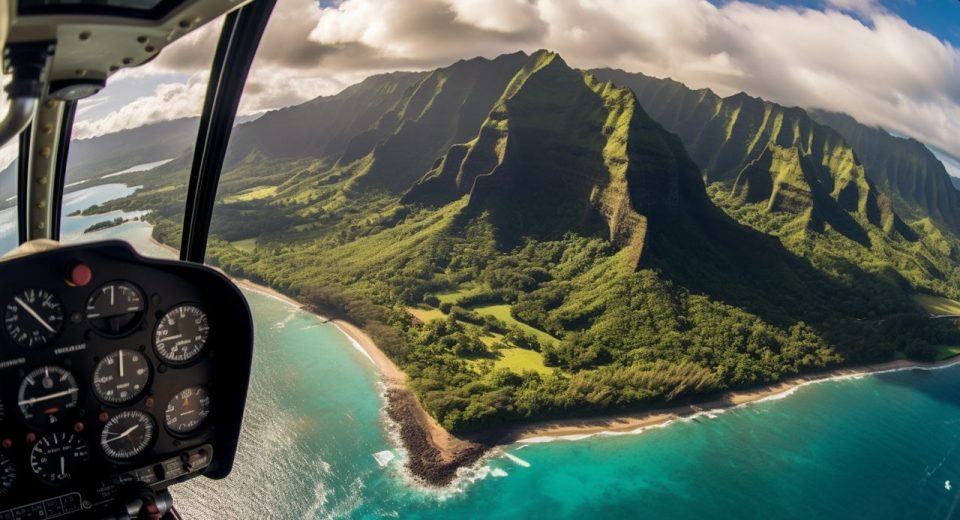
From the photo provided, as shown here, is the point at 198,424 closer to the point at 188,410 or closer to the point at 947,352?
the point at 188,410

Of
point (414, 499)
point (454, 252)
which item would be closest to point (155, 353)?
point (414, 499)

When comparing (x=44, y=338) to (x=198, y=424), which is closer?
(x=44, y=338)

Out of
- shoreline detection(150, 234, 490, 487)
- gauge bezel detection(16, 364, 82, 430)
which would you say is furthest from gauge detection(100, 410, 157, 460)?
shoreline detection(150, 234, 490, 487)

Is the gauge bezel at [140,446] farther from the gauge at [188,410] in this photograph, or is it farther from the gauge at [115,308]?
the gauge at [115,308]

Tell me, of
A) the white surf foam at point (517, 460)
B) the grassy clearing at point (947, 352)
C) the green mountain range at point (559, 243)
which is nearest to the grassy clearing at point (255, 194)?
the green mountain range at point (559, 243)

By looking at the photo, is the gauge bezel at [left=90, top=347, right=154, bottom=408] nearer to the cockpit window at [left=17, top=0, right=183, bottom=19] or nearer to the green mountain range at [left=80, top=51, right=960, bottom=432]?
the cockpit window at [left=17, top=0, right=183, bottom=19]

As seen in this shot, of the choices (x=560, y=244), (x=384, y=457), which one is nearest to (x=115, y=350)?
(x=384, y=457)
